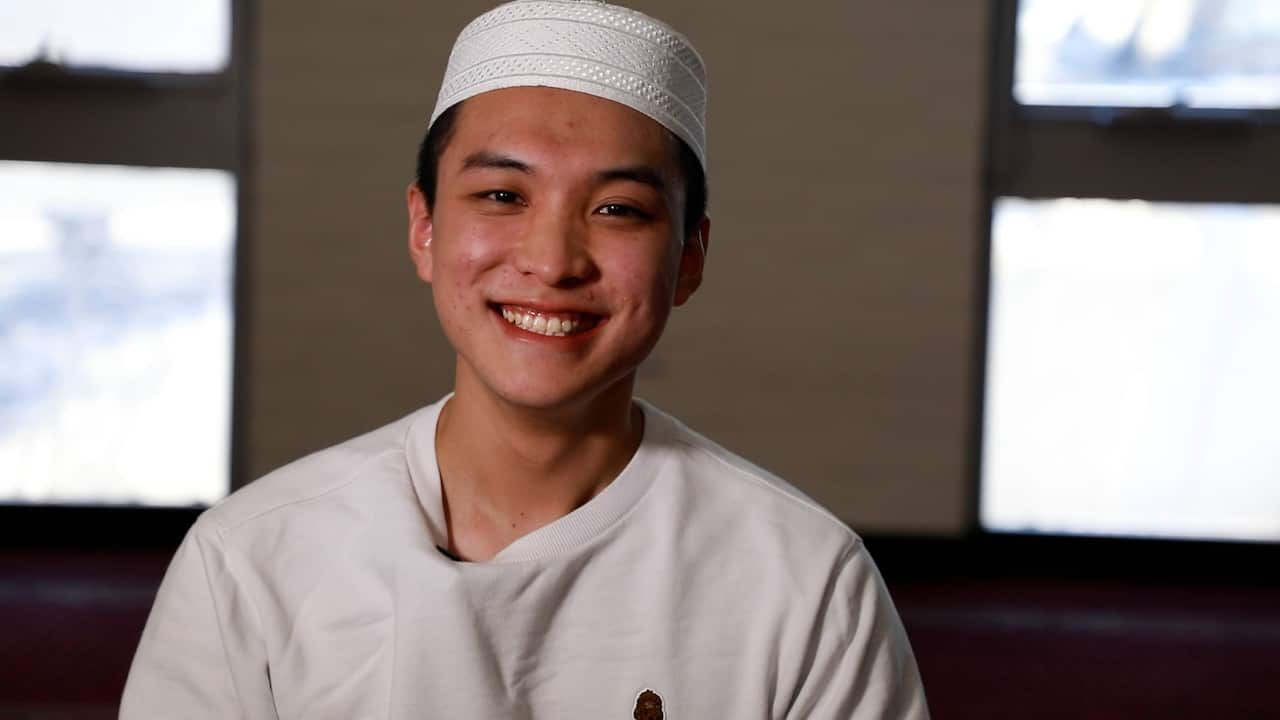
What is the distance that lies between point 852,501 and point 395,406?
1.48m

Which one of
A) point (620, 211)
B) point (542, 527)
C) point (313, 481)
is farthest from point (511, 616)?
point (620, 211)

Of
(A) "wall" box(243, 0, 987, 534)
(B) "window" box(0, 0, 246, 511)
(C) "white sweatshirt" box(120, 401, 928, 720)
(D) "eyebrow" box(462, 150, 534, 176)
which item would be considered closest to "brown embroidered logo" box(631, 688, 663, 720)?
(C) "white sweatshirt" box(120, 401, 928, 720)

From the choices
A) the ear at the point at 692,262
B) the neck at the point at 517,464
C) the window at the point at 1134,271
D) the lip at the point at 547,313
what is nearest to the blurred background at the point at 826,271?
the window at the point at 1134,271

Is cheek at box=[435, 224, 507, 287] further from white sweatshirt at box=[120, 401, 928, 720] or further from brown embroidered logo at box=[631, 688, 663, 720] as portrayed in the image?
brown embroidered logo at box=[631, 688, 663, 720]

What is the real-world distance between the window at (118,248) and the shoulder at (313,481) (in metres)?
2.74

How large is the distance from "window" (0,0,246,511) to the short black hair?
107 inches

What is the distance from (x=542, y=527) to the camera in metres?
1.23

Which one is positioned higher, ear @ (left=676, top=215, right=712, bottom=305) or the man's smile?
ear @ (left=676, top=215, right=712, bottom=305)

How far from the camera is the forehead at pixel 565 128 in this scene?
1167 mm

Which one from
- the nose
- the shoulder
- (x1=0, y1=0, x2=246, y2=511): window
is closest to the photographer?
the nose

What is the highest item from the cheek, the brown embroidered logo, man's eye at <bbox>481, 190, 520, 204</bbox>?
man's eye at <bbox>481, 190, 520, 204</bbox>

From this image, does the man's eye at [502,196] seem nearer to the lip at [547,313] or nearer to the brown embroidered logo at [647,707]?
the lip at [547,313]

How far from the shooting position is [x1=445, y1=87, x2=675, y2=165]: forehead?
45.9 inches

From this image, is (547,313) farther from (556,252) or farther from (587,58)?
(587,58)
